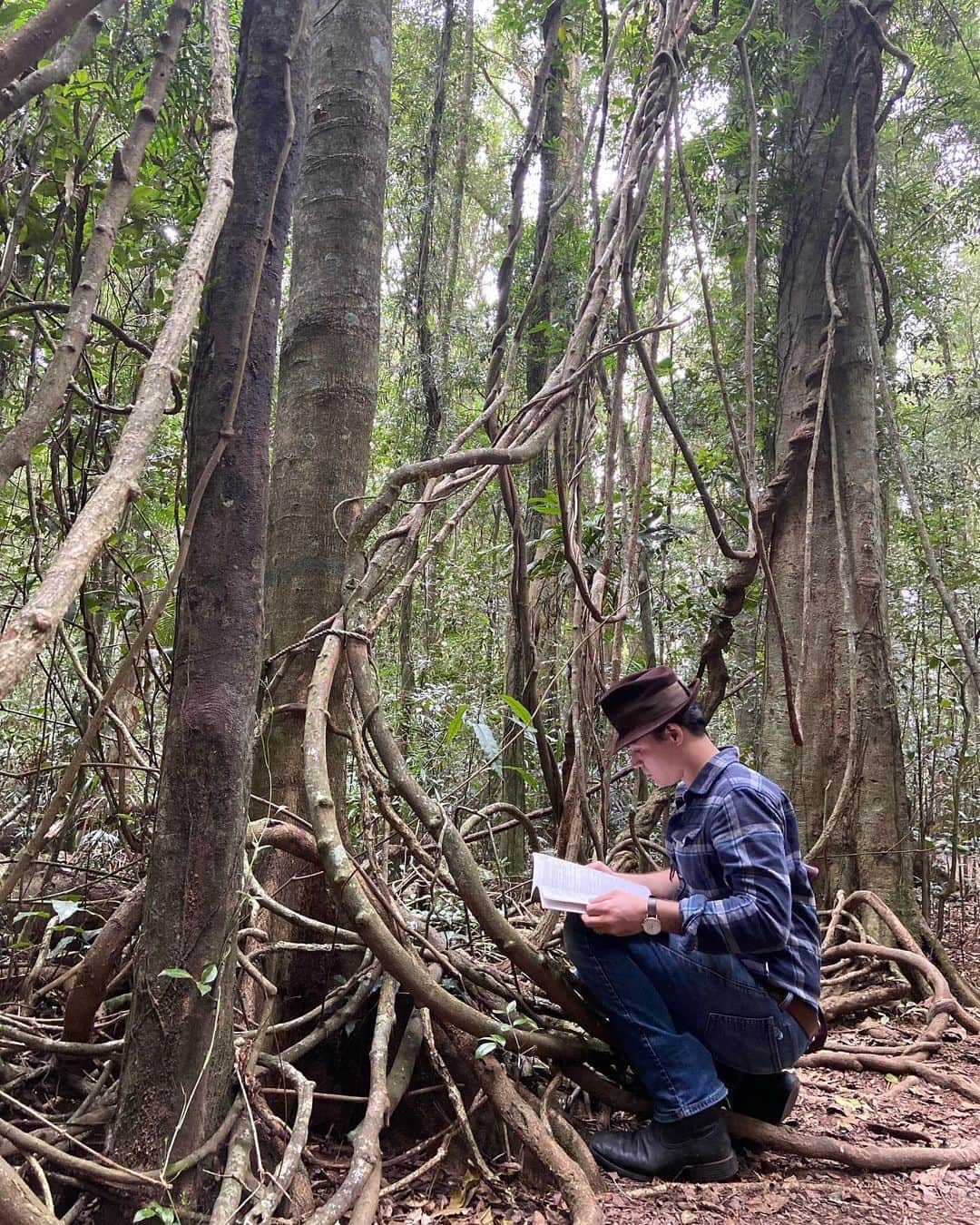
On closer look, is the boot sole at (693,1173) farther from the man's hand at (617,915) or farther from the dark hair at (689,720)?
the dark hair at (689,720)

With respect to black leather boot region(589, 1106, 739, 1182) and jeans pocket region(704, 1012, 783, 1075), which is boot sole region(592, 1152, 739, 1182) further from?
jeans pocket region(704, 1012, 783, 1075)

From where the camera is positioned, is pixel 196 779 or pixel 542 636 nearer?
pixel 196 779

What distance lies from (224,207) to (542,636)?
3.29 m

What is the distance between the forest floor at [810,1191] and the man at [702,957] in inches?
4.1

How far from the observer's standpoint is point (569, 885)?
86.7 inches

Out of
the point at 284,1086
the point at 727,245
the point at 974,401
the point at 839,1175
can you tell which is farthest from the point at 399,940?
the point at 974,401

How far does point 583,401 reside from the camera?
3203mm

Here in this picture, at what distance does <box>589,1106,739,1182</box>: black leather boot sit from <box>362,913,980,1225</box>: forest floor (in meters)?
0.03

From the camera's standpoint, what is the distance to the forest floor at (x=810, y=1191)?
1.86m

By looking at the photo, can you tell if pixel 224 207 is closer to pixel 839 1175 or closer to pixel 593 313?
pixel 593 313

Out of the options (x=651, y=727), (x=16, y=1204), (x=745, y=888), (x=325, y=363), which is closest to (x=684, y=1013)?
(x=745, y=888)

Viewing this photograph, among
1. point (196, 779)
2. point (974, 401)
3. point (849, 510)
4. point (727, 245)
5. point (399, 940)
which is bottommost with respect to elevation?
point (399, 940)

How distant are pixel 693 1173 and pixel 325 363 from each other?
244 centimetres

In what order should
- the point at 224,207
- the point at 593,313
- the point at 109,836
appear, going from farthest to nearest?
the point at 109,836, the point at 593,313, the point at 224,207
